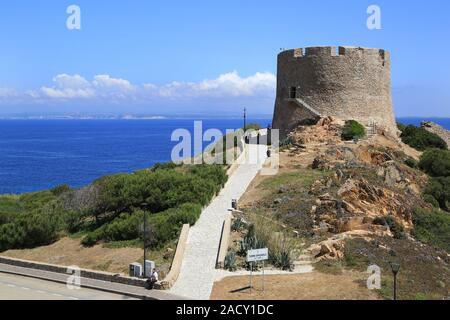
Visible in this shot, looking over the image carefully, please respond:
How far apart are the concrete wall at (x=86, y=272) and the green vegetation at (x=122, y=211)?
3170mm

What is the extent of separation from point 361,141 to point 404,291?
19.4m

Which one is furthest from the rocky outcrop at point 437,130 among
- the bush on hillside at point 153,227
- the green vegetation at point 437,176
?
the bush on hillside at point 153,227

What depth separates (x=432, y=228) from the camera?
24062 mm

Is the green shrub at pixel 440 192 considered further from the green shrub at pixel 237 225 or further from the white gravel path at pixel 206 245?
the green shrub at pixel 237 225

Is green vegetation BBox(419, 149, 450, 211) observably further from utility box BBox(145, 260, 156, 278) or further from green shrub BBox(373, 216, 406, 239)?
utility box BBox(145, 260, 156, 278)

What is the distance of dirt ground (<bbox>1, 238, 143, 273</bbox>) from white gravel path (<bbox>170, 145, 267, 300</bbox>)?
7.26ft

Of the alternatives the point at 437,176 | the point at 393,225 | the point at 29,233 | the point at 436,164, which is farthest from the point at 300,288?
the point at 436,164

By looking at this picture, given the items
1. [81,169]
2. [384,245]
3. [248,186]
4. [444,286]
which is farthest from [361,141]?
[81,169]

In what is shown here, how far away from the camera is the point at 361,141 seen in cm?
3409

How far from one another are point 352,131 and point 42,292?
23.9 metres

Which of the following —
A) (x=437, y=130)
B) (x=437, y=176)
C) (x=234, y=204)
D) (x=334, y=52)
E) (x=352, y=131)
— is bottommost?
(x=234, y=204)

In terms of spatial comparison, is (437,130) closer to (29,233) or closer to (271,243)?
→ (271,243)
